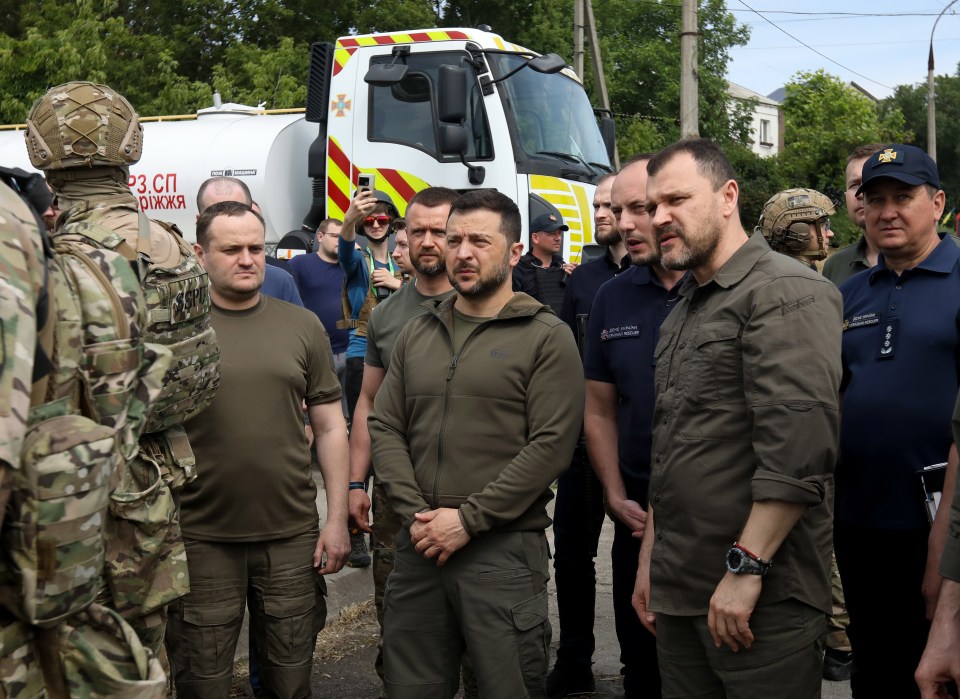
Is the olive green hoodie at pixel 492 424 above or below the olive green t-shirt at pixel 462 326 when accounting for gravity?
below

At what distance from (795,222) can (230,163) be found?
752 centimetres

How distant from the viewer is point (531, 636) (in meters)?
3.62

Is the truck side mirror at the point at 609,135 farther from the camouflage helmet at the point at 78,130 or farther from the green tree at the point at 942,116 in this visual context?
the green tree at the point at 942,116

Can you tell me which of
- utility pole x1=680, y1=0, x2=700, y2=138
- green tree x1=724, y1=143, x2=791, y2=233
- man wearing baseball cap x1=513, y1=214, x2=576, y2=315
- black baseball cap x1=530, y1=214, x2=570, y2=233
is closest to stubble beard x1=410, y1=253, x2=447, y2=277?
man wearing baseball cap x1=513, y1=214, x2=576, y2=315

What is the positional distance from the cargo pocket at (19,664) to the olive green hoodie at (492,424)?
154 centimetres

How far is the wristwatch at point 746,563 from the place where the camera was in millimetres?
2826

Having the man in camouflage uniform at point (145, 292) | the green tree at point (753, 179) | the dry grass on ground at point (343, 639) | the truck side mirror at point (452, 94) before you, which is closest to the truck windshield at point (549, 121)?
the truck side mirror at point (452, 94)

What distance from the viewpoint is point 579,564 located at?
16.1 ft

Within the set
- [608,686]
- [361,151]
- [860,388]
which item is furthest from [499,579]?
[361,151]

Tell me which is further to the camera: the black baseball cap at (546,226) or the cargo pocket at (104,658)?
the black baseball cap at (546,226)

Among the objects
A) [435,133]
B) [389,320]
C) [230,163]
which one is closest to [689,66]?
[435,133]

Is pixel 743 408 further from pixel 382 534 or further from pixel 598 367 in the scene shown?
pixel 382 534

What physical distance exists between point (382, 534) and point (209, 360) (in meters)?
1.36

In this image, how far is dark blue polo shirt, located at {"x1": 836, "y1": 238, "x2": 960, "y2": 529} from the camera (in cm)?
343
